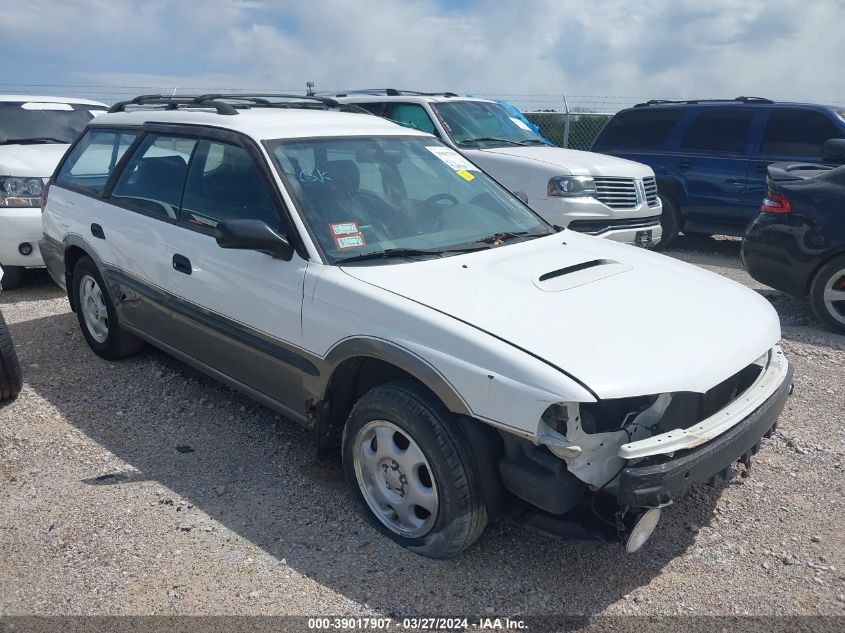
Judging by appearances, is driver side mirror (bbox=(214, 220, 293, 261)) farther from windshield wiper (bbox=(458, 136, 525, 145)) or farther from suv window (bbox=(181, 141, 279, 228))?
windshield wiper (bbox=(458, 136, 525, 145))

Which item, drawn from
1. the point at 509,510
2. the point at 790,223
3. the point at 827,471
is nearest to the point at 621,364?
the point at 509,510

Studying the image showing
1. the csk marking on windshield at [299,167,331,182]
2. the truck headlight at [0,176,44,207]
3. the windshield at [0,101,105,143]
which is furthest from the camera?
the windshield at [0,101,105,143]

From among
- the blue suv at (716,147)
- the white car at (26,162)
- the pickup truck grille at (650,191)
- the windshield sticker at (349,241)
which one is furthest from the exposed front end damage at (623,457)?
the blue suv at (716,147)

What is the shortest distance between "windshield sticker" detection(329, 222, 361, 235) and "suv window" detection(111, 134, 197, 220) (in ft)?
4.10

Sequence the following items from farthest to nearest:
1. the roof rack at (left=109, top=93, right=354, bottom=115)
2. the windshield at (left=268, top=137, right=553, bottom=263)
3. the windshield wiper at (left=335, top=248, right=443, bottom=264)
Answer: the roof rack at (left=109, top=93, right=354, bottom=115) → the windshield at (left=268, top=137, right=553, bottom=263) → the windshield wiper at (left=335, top=248, right=443, bottom=264)

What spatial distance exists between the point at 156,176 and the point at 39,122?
192 inches

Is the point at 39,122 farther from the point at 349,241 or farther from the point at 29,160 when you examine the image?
the point at 349,241

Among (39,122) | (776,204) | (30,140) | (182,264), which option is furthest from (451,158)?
(39,122)

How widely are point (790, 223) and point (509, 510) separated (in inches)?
180

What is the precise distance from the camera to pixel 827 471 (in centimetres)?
388

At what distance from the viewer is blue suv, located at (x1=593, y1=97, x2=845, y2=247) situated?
8805 millimetres

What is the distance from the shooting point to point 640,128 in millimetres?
10078

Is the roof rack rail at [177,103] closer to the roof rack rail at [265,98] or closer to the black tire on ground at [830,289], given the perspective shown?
the roof rack rail at [265,98]

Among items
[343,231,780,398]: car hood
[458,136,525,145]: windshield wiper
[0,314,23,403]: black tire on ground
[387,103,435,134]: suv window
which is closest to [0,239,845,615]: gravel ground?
[0,314,23,403]: black tire on ground
